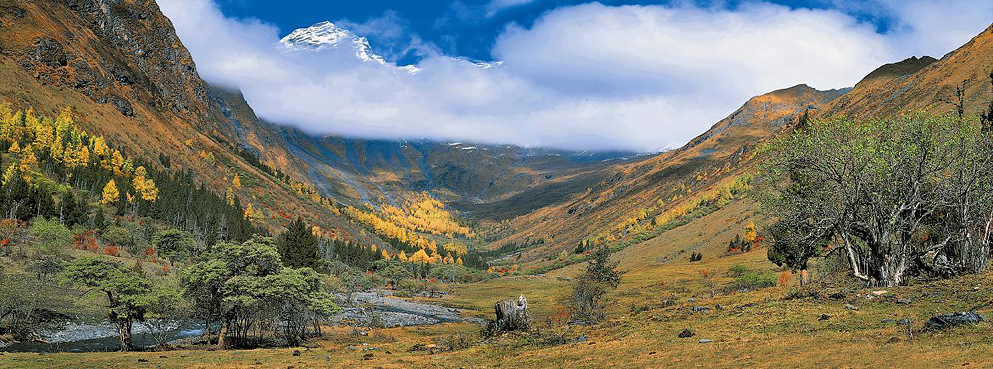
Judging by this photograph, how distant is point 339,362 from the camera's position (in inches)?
1518

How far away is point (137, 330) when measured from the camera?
69.8 m

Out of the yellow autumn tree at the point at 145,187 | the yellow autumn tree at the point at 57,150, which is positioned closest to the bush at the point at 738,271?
the yellow autumn tree at the point at 145,187

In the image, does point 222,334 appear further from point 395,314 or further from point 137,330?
point 395,314

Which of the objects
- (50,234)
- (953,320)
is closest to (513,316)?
(953,320)

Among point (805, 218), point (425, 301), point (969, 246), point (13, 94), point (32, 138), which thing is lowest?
point (425, 301)

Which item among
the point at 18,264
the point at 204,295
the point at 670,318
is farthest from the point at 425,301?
the point at 670,318

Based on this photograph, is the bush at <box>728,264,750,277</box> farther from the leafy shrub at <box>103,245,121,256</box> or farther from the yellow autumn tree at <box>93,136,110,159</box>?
the yellow autumn tree at <box>93,136,110,159</box>

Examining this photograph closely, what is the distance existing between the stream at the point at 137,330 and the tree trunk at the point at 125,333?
4.02m

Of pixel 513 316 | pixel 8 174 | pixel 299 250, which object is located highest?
pixel 8 174

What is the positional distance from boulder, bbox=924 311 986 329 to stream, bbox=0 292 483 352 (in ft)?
214

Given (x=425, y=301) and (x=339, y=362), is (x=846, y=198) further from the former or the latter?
(x=425, y=301)

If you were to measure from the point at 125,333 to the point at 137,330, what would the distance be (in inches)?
835

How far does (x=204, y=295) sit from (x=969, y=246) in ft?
226

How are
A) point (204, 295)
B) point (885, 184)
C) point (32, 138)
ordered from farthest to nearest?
point (32, 138) < point (204, 295) < point (885, 184)
